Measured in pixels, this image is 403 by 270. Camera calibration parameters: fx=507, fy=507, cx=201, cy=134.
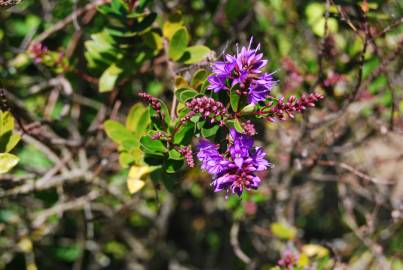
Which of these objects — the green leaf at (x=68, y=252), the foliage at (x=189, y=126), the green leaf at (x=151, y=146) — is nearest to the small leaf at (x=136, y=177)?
the foliage at (x=189, y=126)

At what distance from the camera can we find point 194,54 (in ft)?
6.77

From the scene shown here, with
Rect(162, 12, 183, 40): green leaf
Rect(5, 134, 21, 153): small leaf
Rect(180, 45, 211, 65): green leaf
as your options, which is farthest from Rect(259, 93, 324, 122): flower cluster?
Rect(5, 134, 21, 153): small leaf

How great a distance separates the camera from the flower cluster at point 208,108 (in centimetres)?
142

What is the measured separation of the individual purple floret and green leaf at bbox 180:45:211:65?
593 millimetres

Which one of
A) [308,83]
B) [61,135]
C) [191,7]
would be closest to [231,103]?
[308,83]

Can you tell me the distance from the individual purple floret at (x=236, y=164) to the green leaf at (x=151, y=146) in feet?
0.59

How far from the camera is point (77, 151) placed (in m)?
2.76

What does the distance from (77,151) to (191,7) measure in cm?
114

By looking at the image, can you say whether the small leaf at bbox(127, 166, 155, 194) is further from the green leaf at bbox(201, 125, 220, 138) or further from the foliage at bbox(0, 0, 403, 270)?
the green leaf at bbox(201, 125, 220, 138)

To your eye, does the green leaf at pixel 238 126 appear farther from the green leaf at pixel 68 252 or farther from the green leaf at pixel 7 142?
the green leaf at pixel 68 252

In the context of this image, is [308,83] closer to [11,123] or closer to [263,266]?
[263,266]

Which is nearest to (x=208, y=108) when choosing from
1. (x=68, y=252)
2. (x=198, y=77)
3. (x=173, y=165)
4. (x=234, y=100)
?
(x=234, y=100)

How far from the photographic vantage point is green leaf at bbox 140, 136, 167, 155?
1.61 meters

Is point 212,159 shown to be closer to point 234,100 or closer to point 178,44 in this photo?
point 234,100
